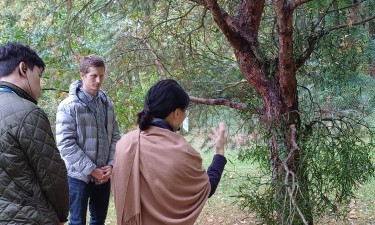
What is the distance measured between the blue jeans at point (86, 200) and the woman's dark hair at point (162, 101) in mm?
1089

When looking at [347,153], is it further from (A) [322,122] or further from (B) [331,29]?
(B) [331,29]

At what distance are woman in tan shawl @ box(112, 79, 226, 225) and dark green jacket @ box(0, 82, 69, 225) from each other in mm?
313

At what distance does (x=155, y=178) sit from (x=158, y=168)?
5 cm

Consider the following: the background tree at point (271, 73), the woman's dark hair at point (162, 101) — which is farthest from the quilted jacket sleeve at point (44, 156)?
the background tree at point (271, 73)

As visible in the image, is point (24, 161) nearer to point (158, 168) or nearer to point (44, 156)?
point (44, 156)

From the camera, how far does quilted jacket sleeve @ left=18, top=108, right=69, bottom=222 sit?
174cm

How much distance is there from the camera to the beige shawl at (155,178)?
1.93m

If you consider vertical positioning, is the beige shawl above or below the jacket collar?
below

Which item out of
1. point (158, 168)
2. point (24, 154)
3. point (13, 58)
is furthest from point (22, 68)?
point (158, 168)

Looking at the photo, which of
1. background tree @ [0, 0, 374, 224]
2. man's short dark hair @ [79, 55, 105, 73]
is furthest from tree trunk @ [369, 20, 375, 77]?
man's short dark hair @ [79, 55, 105, 73]

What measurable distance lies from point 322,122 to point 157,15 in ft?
8.65

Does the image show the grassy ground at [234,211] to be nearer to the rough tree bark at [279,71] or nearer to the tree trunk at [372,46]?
the tree trunk at [372,46]

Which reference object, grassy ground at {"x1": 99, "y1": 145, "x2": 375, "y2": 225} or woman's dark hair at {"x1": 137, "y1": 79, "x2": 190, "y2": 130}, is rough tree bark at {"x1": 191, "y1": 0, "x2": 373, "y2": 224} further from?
grassy ground at {"x1": 99, "y1": 145, "x2": 375, "y2": 225}

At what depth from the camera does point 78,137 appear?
2.86 m
